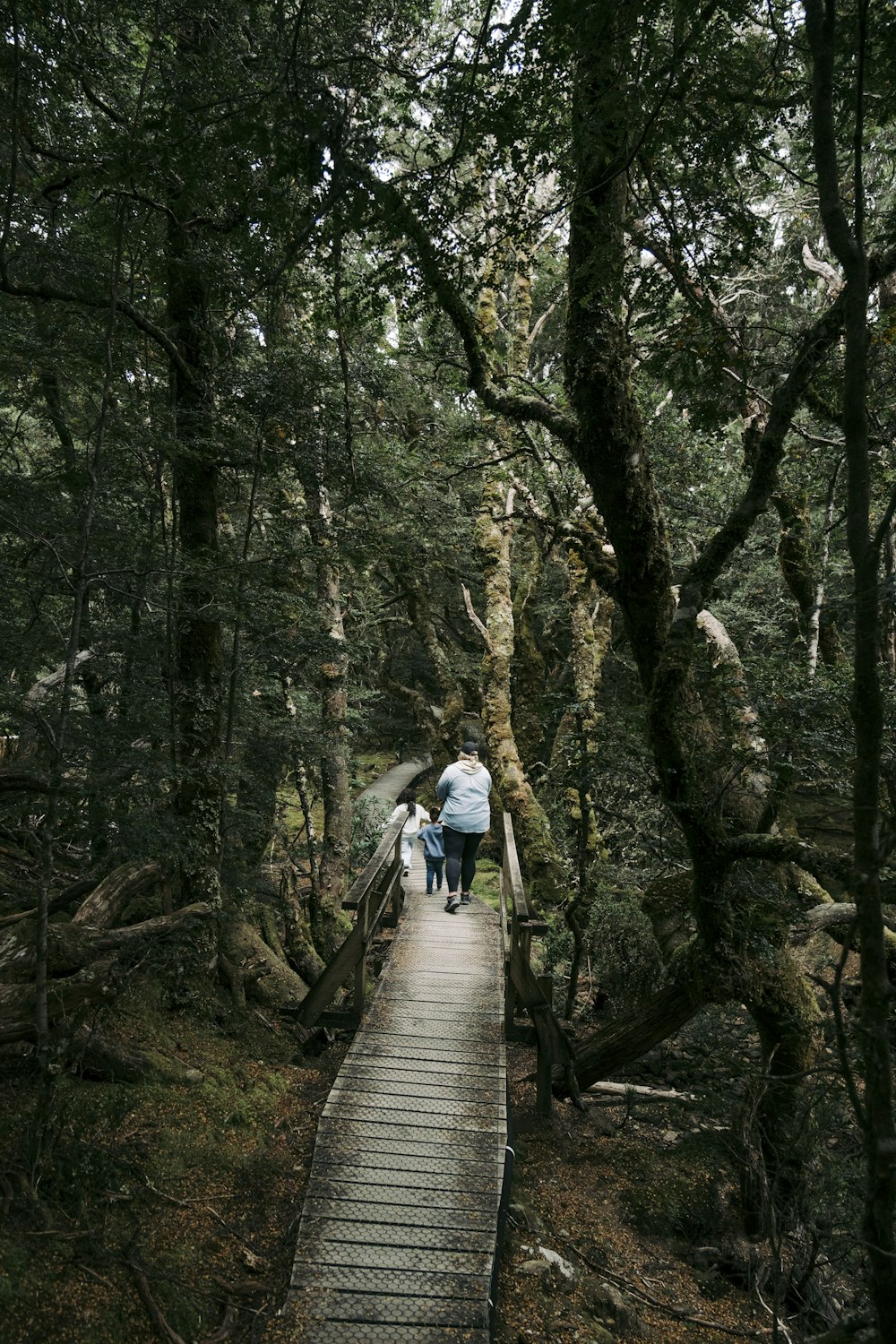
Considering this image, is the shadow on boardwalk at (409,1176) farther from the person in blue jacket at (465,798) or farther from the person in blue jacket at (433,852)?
the person in blue jacket at (433,852)

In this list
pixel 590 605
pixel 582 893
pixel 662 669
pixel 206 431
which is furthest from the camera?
pixel 590 605

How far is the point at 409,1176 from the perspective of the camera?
467 cm

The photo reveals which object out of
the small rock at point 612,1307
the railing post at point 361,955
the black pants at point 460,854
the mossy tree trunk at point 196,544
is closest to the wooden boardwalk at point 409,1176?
the railing post at point 361,955

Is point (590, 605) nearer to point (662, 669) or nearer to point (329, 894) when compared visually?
point (329, 894)

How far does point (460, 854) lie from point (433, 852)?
1.21 m

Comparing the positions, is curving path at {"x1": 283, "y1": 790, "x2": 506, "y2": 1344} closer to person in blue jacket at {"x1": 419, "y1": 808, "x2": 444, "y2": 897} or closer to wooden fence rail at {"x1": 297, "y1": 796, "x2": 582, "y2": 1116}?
wooden fence rail at {"x1": 297, "y1": 796, "x2": 582, "y2": 1116}

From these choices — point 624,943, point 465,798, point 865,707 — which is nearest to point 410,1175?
point 465,798

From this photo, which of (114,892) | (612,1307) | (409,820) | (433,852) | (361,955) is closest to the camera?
(612,1307)

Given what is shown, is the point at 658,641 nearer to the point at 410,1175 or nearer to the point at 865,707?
the point at 865,707

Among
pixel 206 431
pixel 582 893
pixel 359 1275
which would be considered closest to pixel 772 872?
pixel 582 893

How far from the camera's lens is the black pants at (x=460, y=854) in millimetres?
8250

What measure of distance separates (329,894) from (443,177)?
8.57 metres

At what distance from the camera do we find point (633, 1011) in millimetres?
6145

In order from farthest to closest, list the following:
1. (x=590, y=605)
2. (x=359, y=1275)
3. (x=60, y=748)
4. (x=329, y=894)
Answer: (x=590, y=605) < (x=329, y=894) < (x=359, y=1275) < (x=60, y=748)
